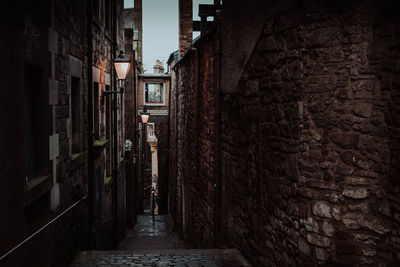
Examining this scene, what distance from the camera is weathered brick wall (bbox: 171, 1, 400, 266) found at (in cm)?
396

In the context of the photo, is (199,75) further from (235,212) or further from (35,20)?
(35,20)

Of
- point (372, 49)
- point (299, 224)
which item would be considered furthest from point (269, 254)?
point (372, 49)

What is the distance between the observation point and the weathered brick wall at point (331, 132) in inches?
156

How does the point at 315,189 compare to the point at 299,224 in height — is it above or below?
above

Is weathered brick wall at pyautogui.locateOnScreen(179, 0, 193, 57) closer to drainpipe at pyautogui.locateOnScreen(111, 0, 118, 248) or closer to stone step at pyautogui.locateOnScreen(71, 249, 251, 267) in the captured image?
drainpipe at pyautogui.locateOnScreen(111, 0, 118, 248)

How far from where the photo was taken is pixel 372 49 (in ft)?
13.2

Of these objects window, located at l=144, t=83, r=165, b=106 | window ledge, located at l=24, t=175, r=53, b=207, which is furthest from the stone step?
window, located at l=144, t=83, r=165, b=106

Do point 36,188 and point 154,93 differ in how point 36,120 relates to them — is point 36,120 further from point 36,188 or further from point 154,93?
point 154,93

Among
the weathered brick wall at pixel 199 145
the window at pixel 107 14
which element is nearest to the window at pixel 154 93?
the weathered brick wall at pixel 199 145

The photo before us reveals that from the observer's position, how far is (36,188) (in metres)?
4.55

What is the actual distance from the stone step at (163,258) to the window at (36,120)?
1.86 metres

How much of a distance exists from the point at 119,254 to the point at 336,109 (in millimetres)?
4141

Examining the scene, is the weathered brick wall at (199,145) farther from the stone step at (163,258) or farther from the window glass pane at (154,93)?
the window glass pane at (154,93)

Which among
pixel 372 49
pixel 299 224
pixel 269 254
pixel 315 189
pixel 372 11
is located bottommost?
pixel 269 254
